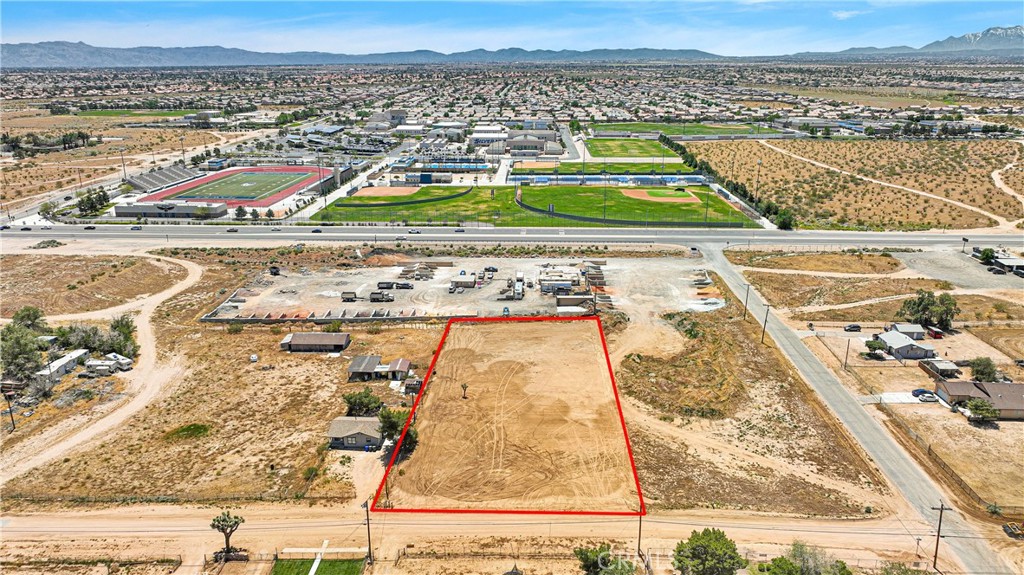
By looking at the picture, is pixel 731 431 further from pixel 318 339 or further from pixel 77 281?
pixel 77 281

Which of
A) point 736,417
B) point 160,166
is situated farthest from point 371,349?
point 160,166

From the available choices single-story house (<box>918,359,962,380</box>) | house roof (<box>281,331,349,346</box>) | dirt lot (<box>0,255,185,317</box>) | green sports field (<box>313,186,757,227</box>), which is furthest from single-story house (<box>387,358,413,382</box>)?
green sports field (<box>313,186,757,227</box>)

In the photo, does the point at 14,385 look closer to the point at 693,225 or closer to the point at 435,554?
the point at 435,554

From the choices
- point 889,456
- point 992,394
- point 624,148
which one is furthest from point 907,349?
point 624,148

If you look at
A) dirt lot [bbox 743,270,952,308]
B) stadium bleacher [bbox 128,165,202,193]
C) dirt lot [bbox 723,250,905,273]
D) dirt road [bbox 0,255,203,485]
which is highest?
stadium bleacher [bbox 128,165,202,193]

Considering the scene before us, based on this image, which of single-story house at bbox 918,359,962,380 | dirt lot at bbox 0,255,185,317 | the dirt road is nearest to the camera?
the dirt road

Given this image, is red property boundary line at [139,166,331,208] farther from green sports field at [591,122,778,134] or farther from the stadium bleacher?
green sports field at [591,122,778,134]

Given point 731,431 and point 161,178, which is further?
point 161,178
